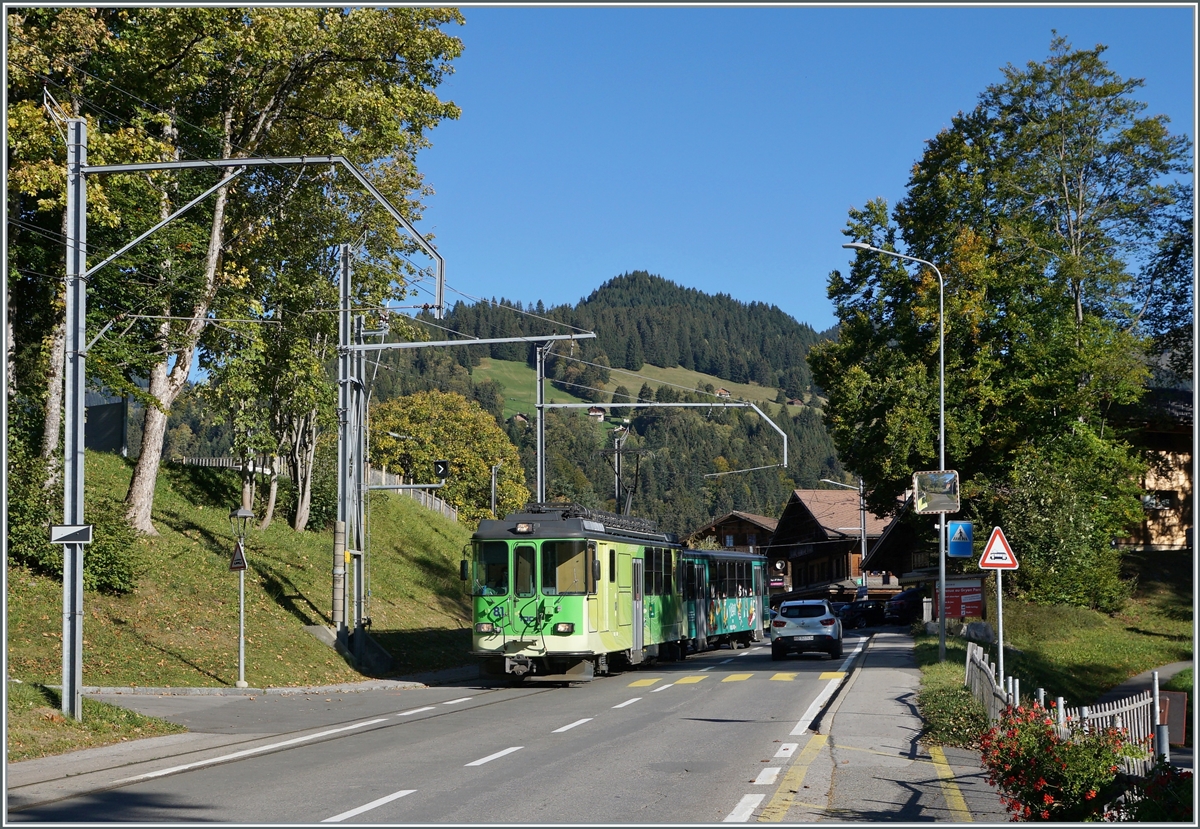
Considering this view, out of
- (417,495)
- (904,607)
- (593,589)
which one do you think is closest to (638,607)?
(593,589)

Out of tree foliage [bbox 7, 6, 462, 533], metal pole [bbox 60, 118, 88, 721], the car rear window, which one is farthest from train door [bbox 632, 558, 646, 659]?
metal pole [bbox 60, 118, 88, 721]

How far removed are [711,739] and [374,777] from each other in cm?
511

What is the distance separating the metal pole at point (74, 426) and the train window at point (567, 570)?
34.8 feet

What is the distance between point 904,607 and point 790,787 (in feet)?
171

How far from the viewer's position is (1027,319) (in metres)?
43.3

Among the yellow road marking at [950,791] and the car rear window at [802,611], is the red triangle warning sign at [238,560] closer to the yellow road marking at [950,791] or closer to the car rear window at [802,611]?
the yellow road marking at [950,791]

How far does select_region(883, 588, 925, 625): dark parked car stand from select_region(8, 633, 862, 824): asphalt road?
1510 inches

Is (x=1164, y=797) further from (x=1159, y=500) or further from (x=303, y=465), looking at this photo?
(x=1159, y=500)

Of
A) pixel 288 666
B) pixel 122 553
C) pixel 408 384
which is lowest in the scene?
pixel 288 666

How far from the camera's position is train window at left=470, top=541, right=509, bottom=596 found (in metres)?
25.5

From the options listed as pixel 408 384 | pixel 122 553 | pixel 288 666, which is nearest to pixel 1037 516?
pixel 288 666

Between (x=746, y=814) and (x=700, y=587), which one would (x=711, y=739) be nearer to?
(x=746, y=814)

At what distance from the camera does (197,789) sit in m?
11.4

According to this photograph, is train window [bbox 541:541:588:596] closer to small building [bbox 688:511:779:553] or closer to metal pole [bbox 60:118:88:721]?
metal pole [bbox 60:118:88:721]
